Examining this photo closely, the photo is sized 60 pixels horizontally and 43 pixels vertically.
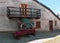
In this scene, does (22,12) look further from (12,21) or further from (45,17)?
(45,17)

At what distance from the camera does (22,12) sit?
94.8 ft

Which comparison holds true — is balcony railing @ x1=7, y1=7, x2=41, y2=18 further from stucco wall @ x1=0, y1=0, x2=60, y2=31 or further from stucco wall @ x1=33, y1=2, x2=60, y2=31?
stucco wall @ x1=33, y1=2, x2=60, y2=31

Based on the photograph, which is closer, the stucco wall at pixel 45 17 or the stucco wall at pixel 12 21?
the stucco wall at pixel 12 21

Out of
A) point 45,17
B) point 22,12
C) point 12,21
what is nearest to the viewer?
point 12,21

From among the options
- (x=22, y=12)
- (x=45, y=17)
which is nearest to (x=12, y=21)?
(x=22, y=12)

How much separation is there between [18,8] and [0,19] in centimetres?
294

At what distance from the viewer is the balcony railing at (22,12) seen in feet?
92.3

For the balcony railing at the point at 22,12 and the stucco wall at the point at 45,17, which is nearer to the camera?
the balcony railing at the point at 22,12

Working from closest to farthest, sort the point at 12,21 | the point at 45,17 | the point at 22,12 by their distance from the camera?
the point at 12,21
the point at 22,12
the point at 45,17

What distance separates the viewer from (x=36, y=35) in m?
Result: 27.7

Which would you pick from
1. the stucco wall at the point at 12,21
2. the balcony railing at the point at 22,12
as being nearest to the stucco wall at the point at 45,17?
the stucco wall at the point at 12,21

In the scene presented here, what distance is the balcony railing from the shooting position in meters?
28.1

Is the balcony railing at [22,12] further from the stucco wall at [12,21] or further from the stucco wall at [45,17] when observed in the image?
the stucco wall at [45,17]

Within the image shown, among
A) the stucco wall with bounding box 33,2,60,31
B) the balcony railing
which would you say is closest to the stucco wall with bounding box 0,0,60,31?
the stucco wall with bounding box 33,2,60,31
